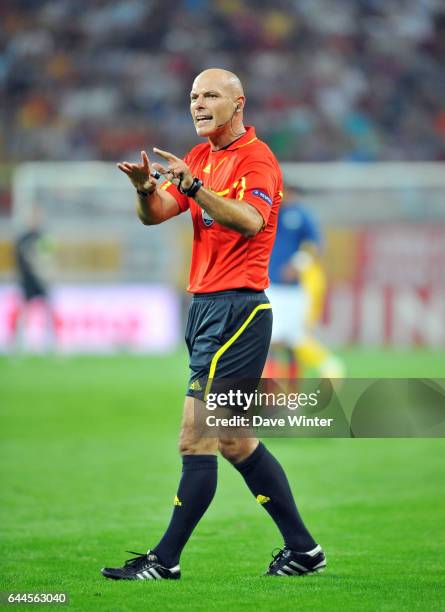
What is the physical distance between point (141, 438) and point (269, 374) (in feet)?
4.72

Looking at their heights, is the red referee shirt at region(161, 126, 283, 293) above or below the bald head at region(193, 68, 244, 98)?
below

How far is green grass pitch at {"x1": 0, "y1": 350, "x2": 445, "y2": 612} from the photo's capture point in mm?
4703

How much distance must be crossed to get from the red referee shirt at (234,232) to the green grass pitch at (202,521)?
1.31 m

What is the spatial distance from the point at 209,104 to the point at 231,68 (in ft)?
69.4

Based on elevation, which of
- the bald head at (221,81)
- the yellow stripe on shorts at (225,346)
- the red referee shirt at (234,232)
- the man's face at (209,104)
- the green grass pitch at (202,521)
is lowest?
the green grass pitch at (202,521)

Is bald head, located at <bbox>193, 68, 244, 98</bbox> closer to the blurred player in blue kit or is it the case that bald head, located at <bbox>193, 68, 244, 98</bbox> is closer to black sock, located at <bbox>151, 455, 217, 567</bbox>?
black sock, located at <bbox>151, 455, 217, 567</bbox>

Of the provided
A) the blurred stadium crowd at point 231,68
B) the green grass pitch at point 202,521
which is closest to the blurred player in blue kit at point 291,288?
the green grass pitch at point 202,521

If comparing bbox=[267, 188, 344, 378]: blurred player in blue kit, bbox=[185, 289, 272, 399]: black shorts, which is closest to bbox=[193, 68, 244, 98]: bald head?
bbox=[185, 289, 272, 399]: black shorts

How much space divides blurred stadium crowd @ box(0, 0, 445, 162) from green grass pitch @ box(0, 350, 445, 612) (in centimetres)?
1248

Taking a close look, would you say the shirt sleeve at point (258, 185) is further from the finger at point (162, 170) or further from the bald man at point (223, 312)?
the finger at point (162, 170)

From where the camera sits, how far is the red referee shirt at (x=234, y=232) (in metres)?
4.93

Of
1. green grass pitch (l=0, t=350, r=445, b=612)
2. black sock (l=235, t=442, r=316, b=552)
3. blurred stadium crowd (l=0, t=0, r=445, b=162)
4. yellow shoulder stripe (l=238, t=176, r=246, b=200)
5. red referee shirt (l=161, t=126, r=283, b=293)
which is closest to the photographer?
green grass pitch (l=0, t=350, r=445, b=612)

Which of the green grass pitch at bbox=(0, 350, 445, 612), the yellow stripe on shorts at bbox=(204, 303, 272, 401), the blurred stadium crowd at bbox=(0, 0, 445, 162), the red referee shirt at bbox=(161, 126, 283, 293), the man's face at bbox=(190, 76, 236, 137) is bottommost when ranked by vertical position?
the green grass pitch at bbox=(0, 350, 445, 612)

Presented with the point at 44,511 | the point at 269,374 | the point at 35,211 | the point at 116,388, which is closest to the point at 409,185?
the point at 35,211
